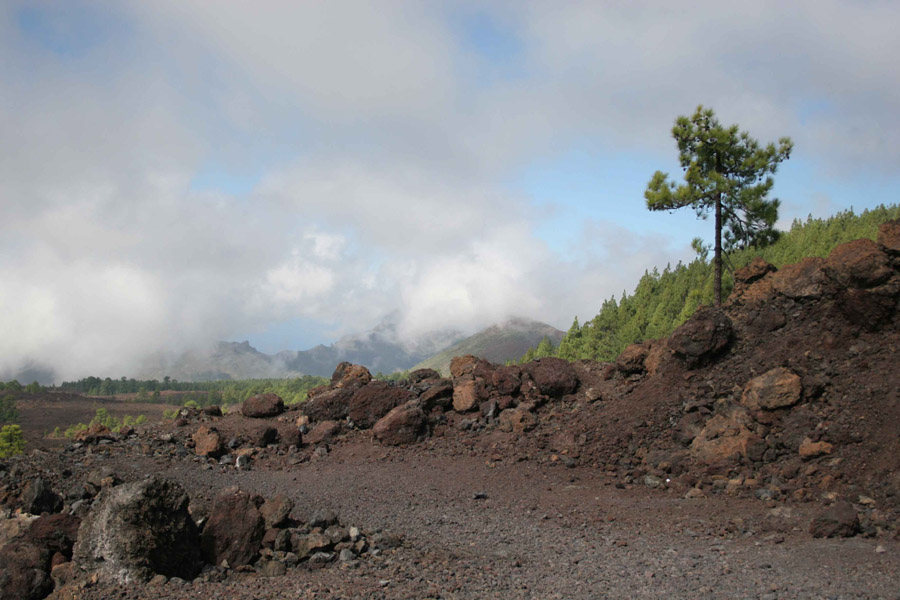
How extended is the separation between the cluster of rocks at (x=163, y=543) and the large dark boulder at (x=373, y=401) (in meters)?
9.42

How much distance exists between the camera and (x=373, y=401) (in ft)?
63.6

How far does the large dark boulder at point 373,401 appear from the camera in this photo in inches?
754

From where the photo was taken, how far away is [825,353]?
1420cm

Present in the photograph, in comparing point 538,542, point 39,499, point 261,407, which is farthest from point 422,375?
point 39,499

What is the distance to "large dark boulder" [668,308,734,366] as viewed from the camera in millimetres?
16156

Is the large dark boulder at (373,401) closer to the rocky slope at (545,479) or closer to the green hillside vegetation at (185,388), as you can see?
the rocky slope at (545,479)

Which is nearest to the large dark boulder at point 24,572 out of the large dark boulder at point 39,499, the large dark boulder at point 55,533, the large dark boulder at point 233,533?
the large dark boulder at point 55,533

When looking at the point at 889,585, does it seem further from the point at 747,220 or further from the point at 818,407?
the point at 747,220

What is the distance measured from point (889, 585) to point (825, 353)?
857cm

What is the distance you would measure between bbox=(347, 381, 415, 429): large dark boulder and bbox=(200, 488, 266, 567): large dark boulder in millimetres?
9907

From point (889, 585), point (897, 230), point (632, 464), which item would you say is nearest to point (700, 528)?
point (889, 585)

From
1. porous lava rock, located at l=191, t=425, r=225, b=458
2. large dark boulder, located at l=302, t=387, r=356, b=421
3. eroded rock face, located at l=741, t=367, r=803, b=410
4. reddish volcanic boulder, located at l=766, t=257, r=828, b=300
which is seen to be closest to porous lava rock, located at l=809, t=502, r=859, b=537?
eroded rock face, located at l=741, t=367, r=803, b=410

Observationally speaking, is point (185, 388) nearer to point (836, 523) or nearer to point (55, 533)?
point (55, 533)

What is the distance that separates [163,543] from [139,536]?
0.39 metres
